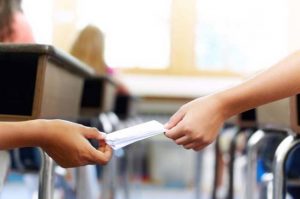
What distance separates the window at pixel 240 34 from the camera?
470 cm

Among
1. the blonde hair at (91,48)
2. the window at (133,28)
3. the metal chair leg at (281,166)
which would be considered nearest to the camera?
the metal chair leg at (281,166)

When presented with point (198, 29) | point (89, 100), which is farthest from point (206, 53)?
point (89, 100)

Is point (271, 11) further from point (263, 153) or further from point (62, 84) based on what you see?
point (62, 84)

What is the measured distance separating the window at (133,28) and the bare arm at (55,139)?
4.04 m

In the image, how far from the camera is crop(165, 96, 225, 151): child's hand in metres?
0.83

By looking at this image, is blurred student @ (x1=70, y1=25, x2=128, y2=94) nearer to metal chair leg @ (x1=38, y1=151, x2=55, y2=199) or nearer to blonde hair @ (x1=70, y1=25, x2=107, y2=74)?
blonde hair @ (x1=70, y1=25, x2=107, y2=74)

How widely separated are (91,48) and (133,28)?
253 centimetres

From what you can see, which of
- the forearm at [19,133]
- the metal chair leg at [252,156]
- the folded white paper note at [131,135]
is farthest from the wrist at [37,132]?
the metal chair leg at [252,156]

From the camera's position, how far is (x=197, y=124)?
0.83m

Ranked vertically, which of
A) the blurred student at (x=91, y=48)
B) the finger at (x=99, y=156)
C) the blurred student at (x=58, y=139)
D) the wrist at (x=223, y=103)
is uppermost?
the blurred student at (x=91, y=48)

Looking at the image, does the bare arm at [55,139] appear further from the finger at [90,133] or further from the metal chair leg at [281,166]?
the metal chair leg at [281,166]

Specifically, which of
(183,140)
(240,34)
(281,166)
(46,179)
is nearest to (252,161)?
(281,166)

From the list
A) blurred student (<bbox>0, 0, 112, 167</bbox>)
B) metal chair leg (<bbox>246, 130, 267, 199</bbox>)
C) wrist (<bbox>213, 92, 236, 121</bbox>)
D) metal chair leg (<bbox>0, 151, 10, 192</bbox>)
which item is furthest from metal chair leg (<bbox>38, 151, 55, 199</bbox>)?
metal chair leg (<bbox>246, 130, 267, 199</bbox>)

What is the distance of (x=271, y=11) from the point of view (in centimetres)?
471
